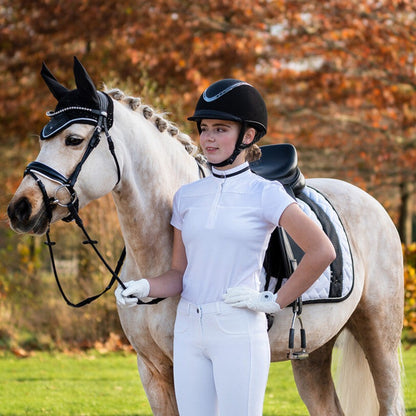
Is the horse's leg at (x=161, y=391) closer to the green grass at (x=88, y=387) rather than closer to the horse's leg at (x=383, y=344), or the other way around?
the horse's leg at (x=383, y=344)

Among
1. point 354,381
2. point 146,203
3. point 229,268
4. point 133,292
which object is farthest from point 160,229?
point 354,381

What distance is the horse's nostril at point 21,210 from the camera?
7.83 ft

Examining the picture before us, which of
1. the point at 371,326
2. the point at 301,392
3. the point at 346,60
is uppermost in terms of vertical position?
the point at 346,60

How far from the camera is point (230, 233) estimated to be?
90.9 inches

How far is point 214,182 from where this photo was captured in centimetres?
247

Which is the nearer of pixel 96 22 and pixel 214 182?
pixel 214 182

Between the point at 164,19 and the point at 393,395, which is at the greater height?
the point at 164,19

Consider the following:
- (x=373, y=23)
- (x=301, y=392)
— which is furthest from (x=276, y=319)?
(x=373, y=23)

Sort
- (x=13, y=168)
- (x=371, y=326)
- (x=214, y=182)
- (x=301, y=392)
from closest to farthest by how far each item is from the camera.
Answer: (x=214, y=182) → (x=371, y=326) → (x=301, y=392) → (x=13, y=168)

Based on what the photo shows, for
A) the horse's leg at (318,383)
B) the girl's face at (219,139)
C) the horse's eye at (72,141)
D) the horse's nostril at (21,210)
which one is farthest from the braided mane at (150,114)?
the horse's leg at (318,383)

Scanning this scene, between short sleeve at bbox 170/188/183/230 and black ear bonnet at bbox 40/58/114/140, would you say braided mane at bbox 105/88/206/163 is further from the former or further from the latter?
short sleeve at bbox 170/188/183/230

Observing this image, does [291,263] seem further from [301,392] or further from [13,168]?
[13,168]

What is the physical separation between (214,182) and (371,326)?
1.42 m

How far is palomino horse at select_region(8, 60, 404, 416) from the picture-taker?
246 cm
